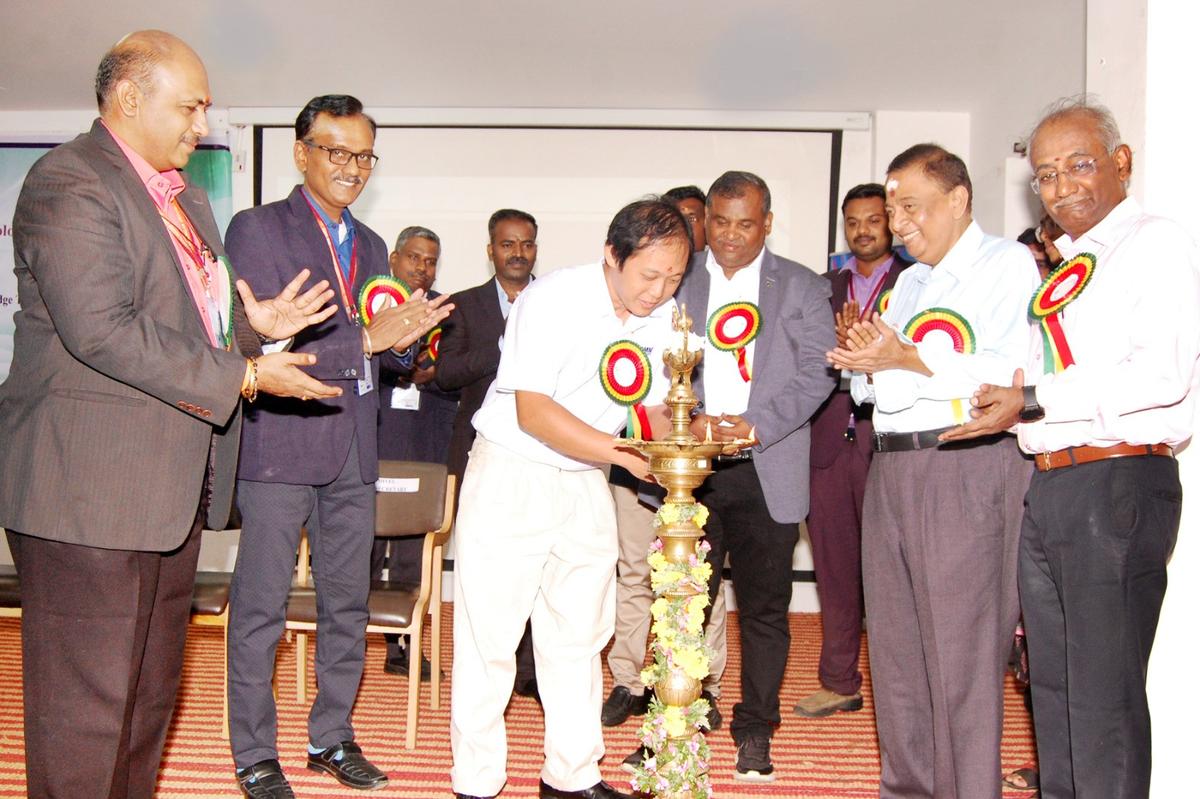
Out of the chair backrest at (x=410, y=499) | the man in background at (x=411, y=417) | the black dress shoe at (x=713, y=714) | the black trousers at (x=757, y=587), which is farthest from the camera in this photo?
the man in background at (x=411, y=417)

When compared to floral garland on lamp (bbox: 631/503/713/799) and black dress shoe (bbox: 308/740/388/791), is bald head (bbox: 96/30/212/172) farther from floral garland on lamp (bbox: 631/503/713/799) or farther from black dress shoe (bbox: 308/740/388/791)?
black dress shoe (bbox: 308/740/388/791)

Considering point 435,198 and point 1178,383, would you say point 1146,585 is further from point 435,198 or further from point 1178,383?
point 435,198

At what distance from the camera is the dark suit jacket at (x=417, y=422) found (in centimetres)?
519

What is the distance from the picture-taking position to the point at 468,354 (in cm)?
471

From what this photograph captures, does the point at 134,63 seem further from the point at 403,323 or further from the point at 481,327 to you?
the point at 481,327

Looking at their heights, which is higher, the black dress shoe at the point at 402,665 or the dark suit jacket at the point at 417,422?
the dark suit jacket at the point at 417,422

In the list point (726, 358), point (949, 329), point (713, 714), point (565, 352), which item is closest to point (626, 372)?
point (565, 352)

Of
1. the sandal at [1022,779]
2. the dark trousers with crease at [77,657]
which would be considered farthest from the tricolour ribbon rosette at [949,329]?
the dark trousers with crease at [77,657]

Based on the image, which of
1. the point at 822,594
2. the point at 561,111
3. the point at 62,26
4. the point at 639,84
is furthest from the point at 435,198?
the point at 822,594

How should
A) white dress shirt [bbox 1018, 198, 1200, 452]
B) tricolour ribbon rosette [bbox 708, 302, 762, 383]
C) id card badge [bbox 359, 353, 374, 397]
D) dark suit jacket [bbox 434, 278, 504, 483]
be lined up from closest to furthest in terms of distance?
1. white dress shirt [bbox 1018, 198, 1200, 452]
2. id card badge [bbox 359, 353, 374, 397]
3. tricolour ribbon rosette [bbox 708, 302, 762, 383]
4. dark suit jacket [bbox 434, 278, 504, 483]

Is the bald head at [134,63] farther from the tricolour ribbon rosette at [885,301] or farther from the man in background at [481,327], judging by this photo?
the man in background at [481,327]

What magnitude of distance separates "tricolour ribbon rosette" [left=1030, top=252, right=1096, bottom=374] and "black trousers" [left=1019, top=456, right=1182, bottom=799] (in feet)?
0.95

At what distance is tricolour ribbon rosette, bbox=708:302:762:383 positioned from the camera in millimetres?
3430

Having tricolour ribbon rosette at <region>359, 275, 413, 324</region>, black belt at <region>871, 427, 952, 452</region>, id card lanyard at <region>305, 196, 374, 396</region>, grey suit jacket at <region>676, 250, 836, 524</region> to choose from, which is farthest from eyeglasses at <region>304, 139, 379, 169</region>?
black belt at <region>871, 427, 952, 452</region>
